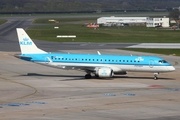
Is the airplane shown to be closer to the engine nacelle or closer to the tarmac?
the engine nacelle

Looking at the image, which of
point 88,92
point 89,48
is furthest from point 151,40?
point 88,92

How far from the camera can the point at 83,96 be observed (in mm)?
53469

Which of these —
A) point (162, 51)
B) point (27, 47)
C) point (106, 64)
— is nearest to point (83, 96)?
point (106, 64)

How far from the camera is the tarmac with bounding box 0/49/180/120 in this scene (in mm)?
43219

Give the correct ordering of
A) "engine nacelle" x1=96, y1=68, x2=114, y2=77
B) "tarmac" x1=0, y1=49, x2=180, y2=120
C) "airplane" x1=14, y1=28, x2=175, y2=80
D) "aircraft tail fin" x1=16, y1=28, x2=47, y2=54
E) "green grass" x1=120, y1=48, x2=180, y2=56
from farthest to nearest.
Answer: "green grass" x1=120, y1=48, x2=180, y2=56
"aircraft tail fin" x1=16, y1=28, x2=47, y2=54
"airplane" x1=14, y1=28, x2=175, y2=80
"engine nacelle" x1=96, y1=68, x2=114, y2=77
"tarmac" x1=0, y1=49, x2=180, y2=120

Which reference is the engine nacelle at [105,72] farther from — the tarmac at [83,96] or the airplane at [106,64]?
the tarmac at [83,96]

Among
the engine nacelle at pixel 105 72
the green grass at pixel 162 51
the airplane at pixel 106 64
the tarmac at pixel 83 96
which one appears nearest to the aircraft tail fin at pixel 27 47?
the airplane at pixel 106 64

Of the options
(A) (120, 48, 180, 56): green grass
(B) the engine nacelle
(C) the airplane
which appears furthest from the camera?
(A) (120, 48, 180, 56): green grass

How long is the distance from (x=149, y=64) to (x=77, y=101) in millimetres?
19680

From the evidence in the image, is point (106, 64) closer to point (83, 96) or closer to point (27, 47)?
point (27, 47)

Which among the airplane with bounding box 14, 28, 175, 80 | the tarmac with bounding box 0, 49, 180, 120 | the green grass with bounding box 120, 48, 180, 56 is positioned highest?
the airplane with bounding box 14, 28, 175, 80

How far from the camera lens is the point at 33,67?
8144cm

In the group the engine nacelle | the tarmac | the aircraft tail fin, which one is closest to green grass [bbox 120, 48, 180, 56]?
the tarmac

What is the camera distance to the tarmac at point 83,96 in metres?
43.2
